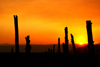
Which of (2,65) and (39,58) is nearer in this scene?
(2,65)

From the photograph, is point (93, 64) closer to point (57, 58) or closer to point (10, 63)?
point (57, 58)

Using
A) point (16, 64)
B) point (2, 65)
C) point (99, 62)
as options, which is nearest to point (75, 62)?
point (99, 62)

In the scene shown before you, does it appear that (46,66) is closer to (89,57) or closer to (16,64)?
(16,64)

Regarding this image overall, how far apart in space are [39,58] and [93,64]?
10.4ft

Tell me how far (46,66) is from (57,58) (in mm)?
1441

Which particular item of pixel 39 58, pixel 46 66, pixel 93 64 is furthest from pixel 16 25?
pixel 93 64

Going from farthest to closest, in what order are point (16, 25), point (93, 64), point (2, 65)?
point (16, 25) → point (93, 64) → point (2, 65)

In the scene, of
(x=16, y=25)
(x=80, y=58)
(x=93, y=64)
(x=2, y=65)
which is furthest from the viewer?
(x=16, y=25)

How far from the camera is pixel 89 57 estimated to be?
12281 millimetres

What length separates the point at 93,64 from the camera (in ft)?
38.2

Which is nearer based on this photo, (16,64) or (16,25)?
(16,64)

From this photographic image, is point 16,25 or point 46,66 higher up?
point 16,25

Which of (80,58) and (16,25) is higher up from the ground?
(16,25)

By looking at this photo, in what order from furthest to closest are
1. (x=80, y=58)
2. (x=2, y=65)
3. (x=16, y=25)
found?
(x=16, y=25)
(x=80, y=58)
(x=2, y=65)
